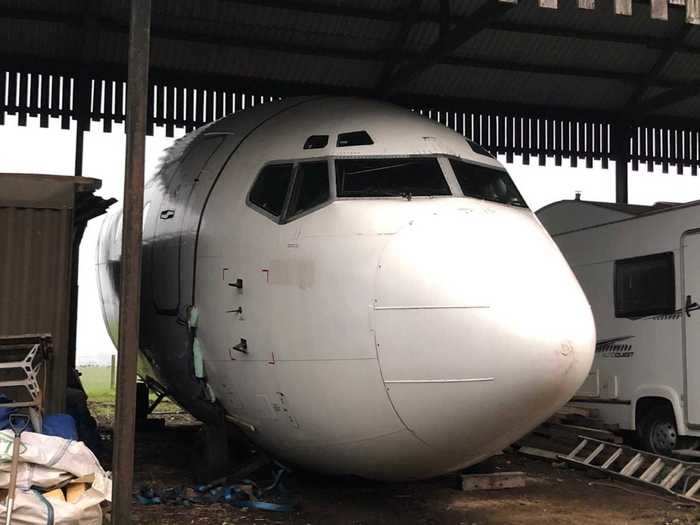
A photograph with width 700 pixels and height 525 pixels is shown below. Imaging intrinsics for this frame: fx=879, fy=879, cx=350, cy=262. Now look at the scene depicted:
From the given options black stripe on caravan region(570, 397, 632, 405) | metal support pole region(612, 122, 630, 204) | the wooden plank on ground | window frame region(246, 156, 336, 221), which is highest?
metal support pole region(612, 122, 630, 204)

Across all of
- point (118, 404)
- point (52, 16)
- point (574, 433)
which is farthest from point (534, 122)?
point (118, 404)

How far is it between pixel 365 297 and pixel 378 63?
9772 millimetres

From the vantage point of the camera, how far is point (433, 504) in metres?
8.82

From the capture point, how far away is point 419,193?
25.5 ft

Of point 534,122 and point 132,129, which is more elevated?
point 534,122

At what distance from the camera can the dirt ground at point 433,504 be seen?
26.9 ft

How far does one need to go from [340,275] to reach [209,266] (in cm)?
199

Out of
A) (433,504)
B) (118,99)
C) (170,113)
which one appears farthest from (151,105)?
(433,504)

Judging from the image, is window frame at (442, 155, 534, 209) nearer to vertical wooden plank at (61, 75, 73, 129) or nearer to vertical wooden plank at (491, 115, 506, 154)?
vertical wooden plank at (491, 115, 506, 154)

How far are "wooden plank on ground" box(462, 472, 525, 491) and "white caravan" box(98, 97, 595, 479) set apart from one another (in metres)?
2.21

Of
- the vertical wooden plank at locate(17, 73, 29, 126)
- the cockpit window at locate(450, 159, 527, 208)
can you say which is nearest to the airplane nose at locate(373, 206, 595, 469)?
the cockpit window at locate(450, 159, 527, 208)

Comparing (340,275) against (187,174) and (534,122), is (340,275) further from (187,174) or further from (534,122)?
(534,122)

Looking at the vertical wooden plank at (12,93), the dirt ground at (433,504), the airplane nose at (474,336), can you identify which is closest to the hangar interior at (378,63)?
the vertical wooden plank at (12,93)

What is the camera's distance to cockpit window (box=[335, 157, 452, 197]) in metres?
7.81
